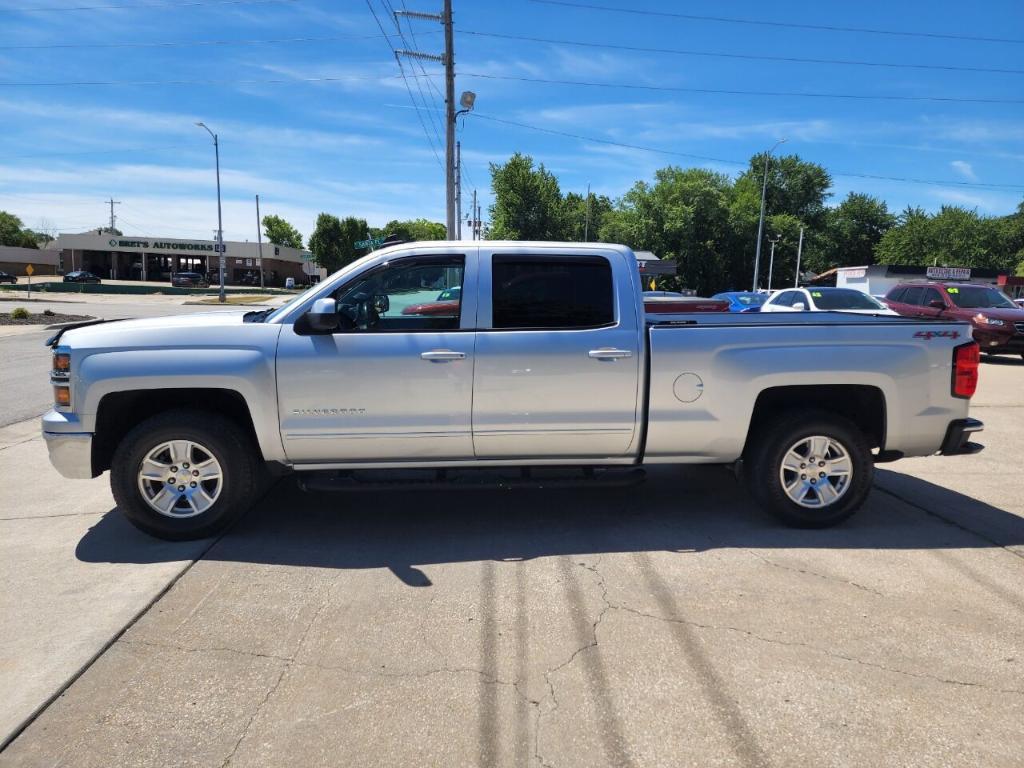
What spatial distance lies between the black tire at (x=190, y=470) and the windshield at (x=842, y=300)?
1445 cm

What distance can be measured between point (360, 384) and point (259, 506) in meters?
1.69

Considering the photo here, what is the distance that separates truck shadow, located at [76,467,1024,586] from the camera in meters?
4.52

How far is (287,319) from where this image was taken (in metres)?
4.59

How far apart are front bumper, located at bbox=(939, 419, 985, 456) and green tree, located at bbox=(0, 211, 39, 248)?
124 metres

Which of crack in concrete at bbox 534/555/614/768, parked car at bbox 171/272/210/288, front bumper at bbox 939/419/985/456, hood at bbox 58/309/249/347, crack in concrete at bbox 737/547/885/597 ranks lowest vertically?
crack in concrete at bbox 534/555/614/768

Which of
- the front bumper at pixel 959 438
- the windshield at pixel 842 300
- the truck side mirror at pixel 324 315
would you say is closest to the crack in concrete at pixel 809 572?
the front bumper at pixel 959 438

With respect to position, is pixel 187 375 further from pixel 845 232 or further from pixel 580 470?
pixel 845 232

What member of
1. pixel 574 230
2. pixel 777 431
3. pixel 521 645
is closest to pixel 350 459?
pixel 521 645

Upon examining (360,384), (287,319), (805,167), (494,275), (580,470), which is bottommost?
(580,470)

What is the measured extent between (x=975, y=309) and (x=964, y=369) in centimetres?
1364

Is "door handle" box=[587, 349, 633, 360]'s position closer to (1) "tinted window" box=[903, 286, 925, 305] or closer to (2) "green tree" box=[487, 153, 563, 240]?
(1) "tinted window" box=[903, 286, 925, 305]

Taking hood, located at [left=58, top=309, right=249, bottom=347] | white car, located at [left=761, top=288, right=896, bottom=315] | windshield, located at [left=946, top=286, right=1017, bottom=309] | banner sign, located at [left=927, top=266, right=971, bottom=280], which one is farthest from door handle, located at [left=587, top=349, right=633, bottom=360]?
banner sign, located at [left=927, top=266, right=971, bottom=280]

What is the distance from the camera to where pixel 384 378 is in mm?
4512

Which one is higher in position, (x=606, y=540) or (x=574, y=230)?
(x=574, y=230)
